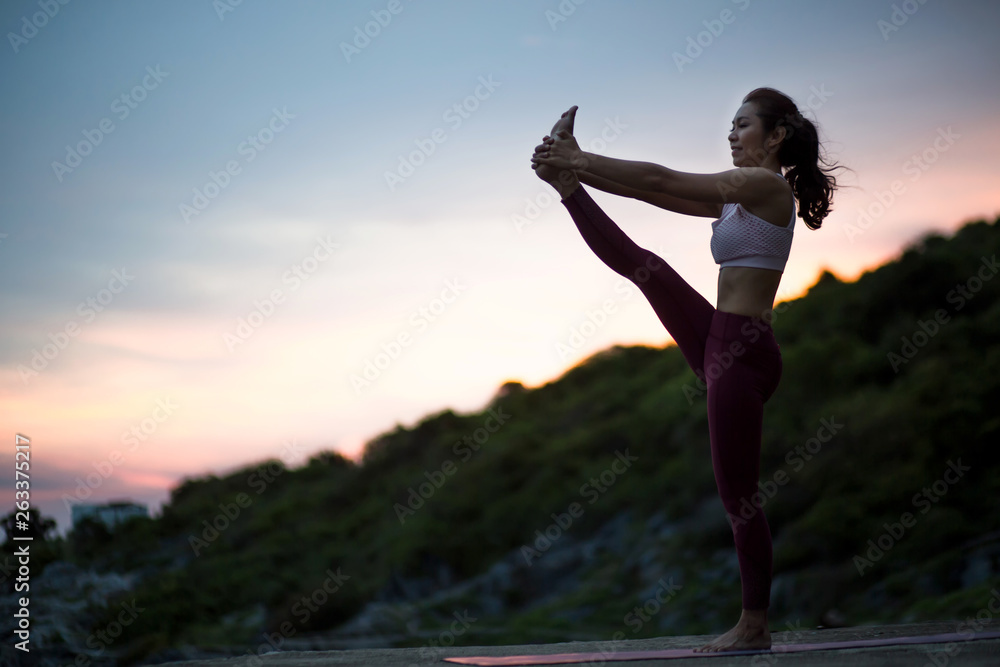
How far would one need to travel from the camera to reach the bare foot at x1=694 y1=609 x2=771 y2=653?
2691 mm

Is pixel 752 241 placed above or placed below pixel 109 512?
below

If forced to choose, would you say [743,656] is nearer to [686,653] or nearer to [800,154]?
[686,653]

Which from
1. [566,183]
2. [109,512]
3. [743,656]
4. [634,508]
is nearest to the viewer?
[743,656]

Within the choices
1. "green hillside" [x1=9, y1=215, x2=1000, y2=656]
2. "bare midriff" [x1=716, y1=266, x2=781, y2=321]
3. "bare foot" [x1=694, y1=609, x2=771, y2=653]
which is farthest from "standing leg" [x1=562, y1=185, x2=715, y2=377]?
"green hillside" [x1=9, y1=215, x2=1000, y2=656]

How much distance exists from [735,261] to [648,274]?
0.31 metres

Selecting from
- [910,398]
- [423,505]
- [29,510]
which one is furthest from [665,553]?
[29,510]

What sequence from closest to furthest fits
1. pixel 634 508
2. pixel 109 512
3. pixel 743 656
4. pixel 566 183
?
1. pixel 743 656
2. pixel 566 183
3. pixel 109 512
4. pixel 634 508

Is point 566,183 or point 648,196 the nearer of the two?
point 648,196

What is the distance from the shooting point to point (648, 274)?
297 centimetres

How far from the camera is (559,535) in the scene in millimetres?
18406

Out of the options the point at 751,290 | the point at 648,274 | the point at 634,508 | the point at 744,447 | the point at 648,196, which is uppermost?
the point at 648,196

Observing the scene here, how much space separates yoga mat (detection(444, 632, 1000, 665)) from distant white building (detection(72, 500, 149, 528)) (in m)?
6.27

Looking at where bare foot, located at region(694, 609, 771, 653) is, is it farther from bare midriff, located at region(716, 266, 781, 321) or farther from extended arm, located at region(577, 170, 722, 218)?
extended arm, located at region(577, 170, 722, 218)

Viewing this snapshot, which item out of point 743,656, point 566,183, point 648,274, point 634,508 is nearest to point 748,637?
point 743,656
